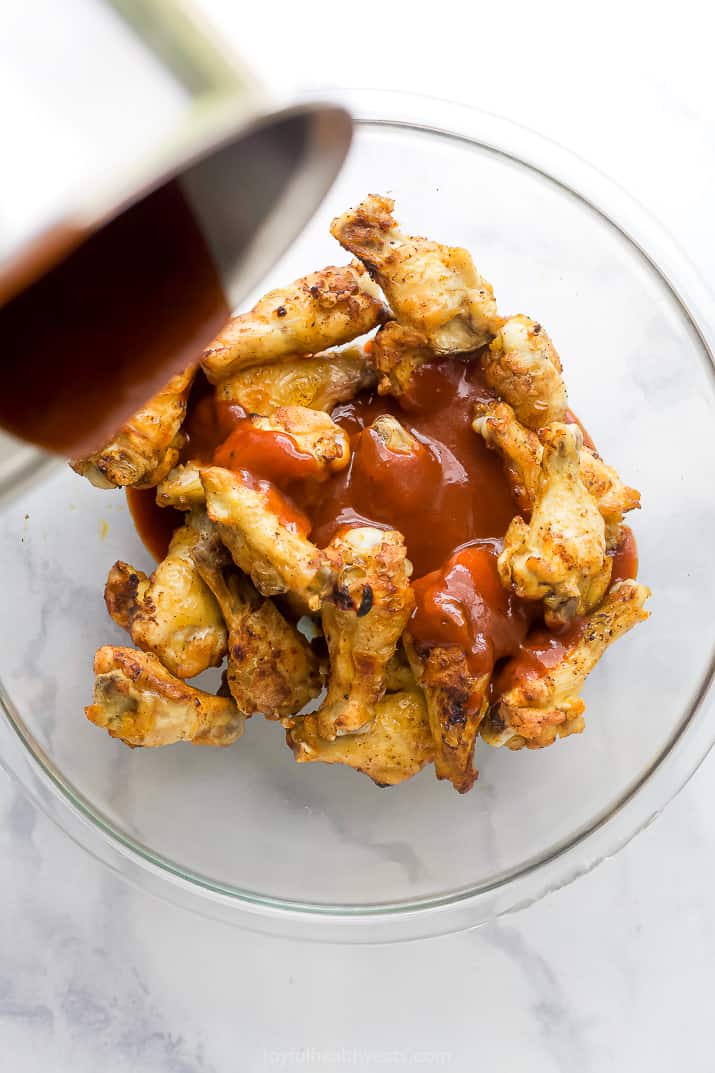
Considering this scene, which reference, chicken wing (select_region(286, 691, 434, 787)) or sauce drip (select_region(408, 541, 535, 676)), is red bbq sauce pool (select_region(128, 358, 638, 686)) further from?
chicken wing (select_region(286, 691, 434, 787))

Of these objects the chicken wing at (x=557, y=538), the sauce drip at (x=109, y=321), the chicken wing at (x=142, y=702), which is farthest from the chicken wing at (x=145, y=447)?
the chicken wing at (x=557, y=538)

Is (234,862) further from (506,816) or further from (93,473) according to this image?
(93,473)

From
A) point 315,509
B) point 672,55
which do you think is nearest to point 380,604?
point 315,509

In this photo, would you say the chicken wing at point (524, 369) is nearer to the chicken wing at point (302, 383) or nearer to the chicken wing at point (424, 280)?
the chicken wing at point (424, 280)

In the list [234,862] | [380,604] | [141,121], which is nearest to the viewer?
[141,121]

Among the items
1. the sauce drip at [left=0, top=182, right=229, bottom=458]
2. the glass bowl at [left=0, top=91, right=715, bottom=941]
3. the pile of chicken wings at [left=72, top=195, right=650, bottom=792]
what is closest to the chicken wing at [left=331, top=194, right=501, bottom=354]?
the pile of chicken wings at [left=72, top=195, right=650, bottom=792]

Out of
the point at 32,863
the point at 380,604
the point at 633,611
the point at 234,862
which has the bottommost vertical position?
the point at 32,863

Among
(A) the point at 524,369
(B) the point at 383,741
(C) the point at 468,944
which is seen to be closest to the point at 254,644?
(B) the point at 383,741

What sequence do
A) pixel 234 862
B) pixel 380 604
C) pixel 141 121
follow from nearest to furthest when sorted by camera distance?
pixel 141 121 < pixel 380 604 < pixel 234 862
